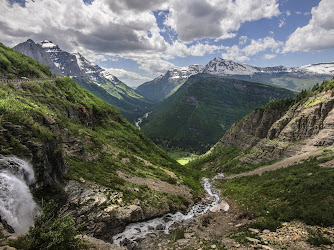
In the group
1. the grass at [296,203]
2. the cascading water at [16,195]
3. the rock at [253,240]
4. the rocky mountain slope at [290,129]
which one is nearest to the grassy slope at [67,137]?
the cascading water at [16,195]

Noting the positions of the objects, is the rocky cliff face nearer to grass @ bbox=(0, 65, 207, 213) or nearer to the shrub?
grass @ bbox=(0, 65, 207, 213)

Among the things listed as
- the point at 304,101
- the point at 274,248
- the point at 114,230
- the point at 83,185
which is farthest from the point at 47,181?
the point at 304,101

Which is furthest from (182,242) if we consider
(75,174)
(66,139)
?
(66,139)

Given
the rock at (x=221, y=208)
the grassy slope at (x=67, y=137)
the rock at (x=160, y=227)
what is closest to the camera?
the grassy slope at (x=67, y=137)

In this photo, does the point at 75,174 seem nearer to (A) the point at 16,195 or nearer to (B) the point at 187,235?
(A) the point at 16,195

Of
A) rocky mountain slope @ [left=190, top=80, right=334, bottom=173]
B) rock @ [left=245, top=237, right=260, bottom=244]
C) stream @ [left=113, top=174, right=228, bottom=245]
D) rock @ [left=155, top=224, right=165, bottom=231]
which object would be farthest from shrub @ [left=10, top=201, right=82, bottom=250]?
rocky mountain slope @ [left=190, top=80, right=334, bottom=173]

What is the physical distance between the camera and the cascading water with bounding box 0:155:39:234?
18.8 m

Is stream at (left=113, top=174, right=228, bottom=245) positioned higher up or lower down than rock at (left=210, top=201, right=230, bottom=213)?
higher up

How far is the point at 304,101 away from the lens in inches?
3686

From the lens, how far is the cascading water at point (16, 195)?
18812 mm

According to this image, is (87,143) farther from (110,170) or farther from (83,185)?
(83,185)

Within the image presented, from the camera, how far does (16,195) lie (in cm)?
2062

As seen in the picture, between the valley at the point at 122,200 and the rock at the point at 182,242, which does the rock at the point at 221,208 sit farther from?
the rock at the point at 182,242

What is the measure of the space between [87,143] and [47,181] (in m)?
24.3
